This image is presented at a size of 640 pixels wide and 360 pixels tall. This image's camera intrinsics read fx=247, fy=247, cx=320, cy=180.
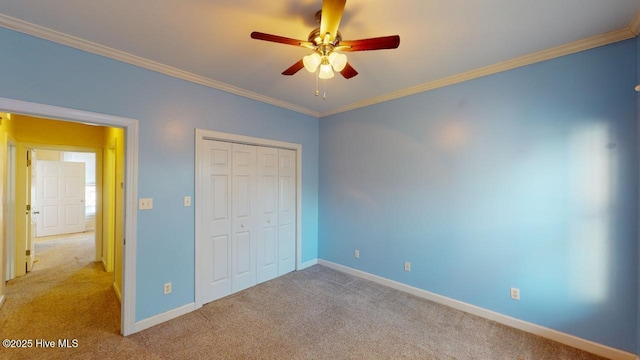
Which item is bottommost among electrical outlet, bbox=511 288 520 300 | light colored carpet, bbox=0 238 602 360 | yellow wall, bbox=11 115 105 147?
light colored carpet, bbox=0 238 602 360

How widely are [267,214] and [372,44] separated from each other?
2.67m

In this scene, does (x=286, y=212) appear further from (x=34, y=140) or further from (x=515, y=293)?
(x=34, y=140)

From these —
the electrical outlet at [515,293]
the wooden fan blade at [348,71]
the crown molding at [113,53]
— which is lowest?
the electrical outlet at [515,293]

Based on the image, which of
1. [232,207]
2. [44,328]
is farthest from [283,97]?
[44,328]

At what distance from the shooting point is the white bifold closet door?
295 cm

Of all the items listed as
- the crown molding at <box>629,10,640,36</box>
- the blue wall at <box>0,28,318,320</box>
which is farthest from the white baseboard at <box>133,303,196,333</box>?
the crown molding at <box>629,10,640,36</box>

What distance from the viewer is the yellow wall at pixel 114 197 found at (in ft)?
9.66

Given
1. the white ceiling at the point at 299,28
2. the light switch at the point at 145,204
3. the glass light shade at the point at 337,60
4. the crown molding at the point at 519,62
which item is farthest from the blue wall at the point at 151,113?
the crown molding at the point at 519,62

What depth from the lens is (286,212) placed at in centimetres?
382

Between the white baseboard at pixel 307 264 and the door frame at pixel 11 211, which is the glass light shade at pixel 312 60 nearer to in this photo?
the white baseboard at pixel 307 264

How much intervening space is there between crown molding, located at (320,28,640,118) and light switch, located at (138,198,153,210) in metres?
2.91

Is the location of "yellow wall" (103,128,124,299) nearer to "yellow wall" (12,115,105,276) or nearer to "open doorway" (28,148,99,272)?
"yellow wall" (12,115,105,276)

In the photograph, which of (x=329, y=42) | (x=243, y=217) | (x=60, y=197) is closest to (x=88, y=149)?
(x=243, y=217)

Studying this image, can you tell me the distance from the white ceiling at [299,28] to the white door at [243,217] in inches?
43.2
